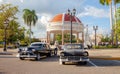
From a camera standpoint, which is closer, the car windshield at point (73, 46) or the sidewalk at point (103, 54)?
the car windshield at point (73, 46)

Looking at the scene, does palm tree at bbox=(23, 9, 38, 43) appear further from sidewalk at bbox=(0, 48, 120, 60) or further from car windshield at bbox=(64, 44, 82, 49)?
car windshield at bbox=(64, 44, 82, 49)

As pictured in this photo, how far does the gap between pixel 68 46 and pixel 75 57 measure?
237 centimetres

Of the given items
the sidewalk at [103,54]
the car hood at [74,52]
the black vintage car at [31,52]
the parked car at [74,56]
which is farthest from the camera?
the sidewalk at [103,54]

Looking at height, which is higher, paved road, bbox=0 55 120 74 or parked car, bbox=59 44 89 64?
parked car, bbox=59 44 89 64

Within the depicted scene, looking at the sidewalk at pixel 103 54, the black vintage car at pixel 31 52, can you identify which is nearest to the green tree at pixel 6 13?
the sidewalk at pixel 103 54

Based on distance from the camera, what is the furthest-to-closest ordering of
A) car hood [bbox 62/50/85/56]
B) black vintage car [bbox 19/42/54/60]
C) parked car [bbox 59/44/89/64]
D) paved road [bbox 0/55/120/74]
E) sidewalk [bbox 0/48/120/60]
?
1. sidewalk [bbox 0/48/120/60]
2. black vintage car [bbox 19/42/54/60]
3. car hood [bbox 62/50/85/56]
4. parked car [bbox 59/44/89/64]
5. paved road [bbox 0/55/120/74]

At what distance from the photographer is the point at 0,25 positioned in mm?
69562

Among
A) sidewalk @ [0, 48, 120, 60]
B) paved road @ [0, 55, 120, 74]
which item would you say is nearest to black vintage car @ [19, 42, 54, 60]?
paved road @ [0, 55, 120, 74]

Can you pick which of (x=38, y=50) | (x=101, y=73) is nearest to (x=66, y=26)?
(x=38, y=50)

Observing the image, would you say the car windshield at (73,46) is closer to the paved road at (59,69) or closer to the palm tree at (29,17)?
the paved road at (59,69)

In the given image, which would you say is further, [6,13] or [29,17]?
[29,17]

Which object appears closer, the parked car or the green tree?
the parked car

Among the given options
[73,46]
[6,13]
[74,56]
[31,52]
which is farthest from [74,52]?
A: [6,13]

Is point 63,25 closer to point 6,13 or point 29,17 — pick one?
point 6,13
